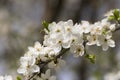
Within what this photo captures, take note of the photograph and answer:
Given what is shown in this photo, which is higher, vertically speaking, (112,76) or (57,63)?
(112,76)

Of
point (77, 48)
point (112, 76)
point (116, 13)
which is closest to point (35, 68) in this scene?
point (77, 48)

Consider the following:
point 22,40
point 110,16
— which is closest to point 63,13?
point 22,40

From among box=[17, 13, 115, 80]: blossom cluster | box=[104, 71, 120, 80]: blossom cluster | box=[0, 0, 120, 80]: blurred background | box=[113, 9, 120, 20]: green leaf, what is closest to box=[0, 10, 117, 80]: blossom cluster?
box=[17, 13, 115, 80]: blossom cluster

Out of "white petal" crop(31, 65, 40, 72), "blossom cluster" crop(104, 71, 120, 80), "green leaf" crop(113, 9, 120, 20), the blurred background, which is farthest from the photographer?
the blurred background

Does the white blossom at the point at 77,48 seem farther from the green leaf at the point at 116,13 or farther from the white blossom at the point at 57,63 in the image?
the green leaf at the point at 116,13

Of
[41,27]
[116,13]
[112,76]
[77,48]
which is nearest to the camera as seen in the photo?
[77,48]

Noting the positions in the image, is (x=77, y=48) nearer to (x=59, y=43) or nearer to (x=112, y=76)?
(x=59, y=43)

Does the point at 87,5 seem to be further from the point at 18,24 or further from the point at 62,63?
the point at 62,63

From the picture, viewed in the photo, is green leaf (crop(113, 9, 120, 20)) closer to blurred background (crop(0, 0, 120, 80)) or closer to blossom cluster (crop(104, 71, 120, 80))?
blossom cluster (crop(104, 71, 120, 80))

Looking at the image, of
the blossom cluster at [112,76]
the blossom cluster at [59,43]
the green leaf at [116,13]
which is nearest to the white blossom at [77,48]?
the blossom cluster at [59,43]
